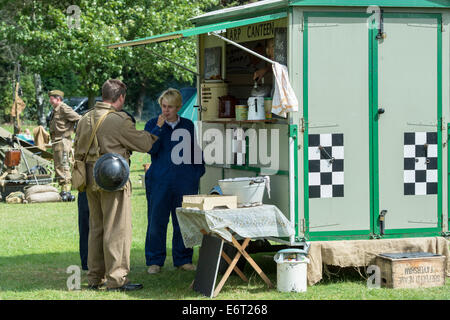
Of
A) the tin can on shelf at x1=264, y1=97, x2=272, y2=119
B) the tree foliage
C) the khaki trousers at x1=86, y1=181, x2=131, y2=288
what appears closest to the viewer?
the khaki trousers at x1=86, y1=181, x2=131, y2=288

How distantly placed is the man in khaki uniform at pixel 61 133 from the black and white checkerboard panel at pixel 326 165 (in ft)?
25.9

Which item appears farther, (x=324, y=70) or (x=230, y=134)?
(x=230, y=134)

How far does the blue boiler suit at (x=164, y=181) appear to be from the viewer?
8.02m

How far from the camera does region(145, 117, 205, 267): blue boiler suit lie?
8.02m

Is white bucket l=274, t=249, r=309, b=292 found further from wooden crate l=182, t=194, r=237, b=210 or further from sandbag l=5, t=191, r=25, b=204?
sandbag l=5, t=191, r=25, b=204

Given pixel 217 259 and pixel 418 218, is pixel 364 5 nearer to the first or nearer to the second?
pixel 418 218

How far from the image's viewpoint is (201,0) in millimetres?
25328

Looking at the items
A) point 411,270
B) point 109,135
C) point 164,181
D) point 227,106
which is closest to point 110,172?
point 109,135

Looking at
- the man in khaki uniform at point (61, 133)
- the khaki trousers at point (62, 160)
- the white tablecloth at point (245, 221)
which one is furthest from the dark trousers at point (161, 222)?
the khaki trousers at point (62, 160)

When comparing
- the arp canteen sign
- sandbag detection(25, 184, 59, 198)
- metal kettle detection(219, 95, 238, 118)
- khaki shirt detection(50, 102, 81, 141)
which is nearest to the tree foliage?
khaki shirt detection(50, 102, 81, 141)

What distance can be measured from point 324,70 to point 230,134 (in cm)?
173

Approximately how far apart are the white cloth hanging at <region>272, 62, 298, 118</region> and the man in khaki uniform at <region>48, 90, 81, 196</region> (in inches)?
312

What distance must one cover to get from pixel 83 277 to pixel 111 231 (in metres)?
1.11
